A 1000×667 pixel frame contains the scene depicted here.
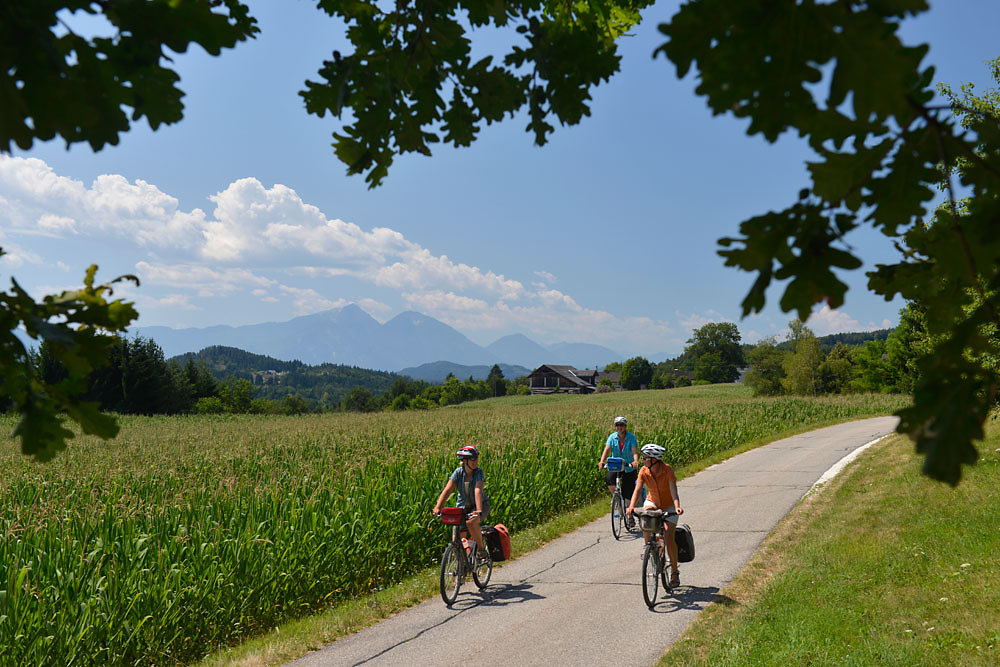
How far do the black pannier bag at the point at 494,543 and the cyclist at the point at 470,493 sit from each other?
86mm

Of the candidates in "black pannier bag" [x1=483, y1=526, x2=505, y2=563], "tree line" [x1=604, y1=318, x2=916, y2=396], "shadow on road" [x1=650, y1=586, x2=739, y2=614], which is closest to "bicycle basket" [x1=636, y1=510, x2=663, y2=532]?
"shadow on road" [x1=650, y1=586, x2=739, y2=614]

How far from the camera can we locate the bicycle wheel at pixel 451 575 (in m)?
8.97

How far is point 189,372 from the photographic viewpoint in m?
74.0

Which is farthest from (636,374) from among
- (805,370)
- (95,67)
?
(95,67)

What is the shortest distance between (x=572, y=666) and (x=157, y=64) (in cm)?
695

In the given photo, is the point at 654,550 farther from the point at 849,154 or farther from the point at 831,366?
the point at 831,366

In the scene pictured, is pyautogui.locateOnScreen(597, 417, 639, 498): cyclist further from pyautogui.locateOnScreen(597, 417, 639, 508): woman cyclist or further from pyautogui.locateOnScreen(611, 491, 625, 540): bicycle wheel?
pyautogui.locateOnScreen(611, 491, 625, 540): bicycle wheel

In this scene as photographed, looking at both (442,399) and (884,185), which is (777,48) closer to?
(884,185)

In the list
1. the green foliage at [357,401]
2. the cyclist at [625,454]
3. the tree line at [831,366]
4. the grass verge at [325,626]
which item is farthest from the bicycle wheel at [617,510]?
the green foliage at [357,401]

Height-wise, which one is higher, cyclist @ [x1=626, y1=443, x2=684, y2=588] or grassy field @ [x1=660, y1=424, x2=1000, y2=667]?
cyclist @ [x1=626, y1=443, x2=684, y2=588]

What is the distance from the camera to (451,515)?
9.07m

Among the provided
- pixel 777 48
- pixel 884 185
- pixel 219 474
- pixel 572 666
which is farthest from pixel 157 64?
pixel 219 474

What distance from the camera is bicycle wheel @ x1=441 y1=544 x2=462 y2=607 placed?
897 centimetres

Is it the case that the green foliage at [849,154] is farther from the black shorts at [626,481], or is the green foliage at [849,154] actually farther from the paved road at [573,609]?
the black shorts at [626,481]
